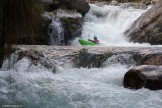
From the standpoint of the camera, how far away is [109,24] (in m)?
21.9

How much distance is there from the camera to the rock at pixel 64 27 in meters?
16.7

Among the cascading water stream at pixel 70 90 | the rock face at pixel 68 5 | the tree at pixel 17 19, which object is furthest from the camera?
the rock face at pixel 68 5

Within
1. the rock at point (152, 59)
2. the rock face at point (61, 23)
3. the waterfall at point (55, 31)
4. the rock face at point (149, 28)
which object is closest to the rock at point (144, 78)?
the rock at point (152, 59)

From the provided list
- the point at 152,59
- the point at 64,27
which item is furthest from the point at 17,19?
the point at 64,27

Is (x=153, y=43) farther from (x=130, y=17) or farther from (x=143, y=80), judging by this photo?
(x=143, y=80)

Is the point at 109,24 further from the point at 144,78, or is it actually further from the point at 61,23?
the point at 144,78

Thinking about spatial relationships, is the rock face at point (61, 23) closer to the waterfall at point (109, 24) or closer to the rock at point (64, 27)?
the rock at point (64, 27)

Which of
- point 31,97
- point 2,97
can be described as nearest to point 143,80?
point 31,97

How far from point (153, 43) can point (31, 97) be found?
1036 centimetres

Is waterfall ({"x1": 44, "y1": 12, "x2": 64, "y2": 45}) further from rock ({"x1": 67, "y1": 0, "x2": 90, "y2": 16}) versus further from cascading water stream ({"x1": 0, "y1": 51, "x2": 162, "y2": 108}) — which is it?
cascading water stream ({"x1": 0, "y1": 51, "x2": 162, "y2": 108})

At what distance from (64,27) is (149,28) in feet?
14.3

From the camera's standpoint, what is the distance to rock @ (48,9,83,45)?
16670mm

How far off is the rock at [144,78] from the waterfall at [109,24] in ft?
29.9

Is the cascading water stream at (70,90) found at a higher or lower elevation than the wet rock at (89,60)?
lower
